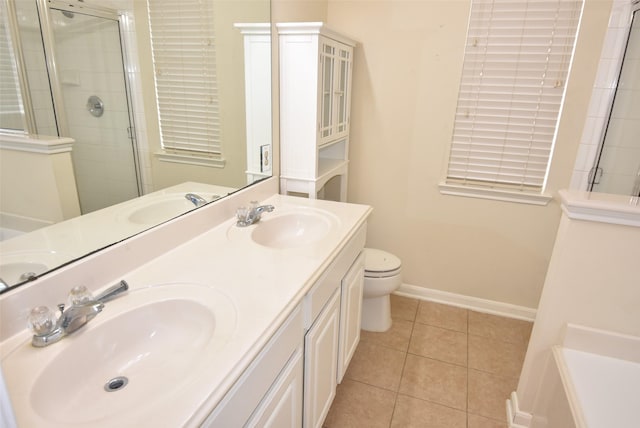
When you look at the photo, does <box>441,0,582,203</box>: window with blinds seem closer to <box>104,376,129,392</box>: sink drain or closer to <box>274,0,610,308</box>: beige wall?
<box>274,0,610,308</box>: beige wall

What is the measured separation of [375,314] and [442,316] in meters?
0.54

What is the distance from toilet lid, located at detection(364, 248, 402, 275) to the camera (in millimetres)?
2314

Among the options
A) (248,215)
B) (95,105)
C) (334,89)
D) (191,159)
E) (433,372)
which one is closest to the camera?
(95,105)

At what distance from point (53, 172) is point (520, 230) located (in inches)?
98.2

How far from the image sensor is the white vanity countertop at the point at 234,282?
28.3 inches

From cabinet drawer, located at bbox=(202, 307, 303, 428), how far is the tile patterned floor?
34.8 inches

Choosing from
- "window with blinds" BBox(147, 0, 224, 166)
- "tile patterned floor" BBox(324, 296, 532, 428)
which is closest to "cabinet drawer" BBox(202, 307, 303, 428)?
"window with blinds" BBox(147, 0, 224, 166)

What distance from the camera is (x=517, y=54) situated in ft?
7.30

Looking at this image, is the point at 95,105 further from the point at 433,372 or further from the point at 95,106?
the point at 433,372

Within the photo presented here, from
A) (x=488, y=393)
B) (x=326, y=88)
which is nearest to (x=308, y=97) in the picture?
(x=326, y=88)

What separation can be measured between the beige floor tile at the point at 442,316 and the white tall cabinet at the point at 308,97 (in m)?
1.19

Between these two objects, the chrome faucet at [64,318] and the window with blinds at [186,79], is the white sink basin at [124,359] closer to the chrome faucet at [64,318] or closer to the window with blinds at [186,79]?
the chrome faucet at [64,318]

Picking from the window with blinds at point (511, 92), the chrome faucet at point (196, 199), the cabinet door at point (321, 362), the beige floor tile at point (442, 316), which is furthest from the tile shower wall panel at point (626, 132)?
the chrome faucet at point (196, 199)

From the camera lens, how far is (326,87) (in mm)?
Answer: 2131
